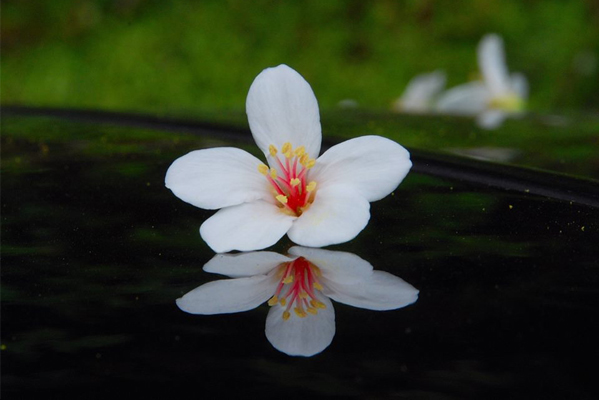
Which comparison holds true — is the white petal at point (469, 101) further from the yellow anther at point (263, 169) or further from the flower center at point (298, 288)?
the flower center at point (298, 288)

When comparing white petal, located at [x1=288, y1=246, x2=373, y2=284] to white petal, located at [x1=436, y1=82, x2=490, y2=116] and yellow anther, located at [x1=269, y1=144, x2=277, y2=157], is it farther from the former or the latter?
white petal, located at [x1=436, y1=82, x2=490, y2=116]

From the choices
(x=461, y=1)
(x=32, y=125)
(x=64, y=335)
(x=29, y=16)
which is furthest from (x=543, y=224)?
(x=29, y=16)

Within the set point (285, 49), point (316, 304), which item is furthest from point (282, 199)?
point (285, 49)

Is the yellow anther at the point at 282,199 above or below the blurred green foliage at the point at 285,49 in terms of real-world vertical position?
above

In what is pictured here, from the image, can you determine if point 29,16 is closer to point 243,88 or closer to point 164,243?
point 243,88

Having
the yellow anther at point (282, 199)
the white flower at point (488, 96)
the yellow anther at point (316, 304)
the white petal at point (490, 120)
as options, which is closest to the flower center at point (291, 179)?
the yellow anther at point (282, 199)

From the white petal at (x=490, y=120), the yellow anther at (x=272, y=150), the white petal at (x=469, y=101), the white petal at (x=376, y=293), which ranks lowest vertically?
the white petal at (x=469, y=101)

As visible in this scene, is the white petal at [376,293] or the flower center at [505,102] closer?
the white petal at [376,293]
